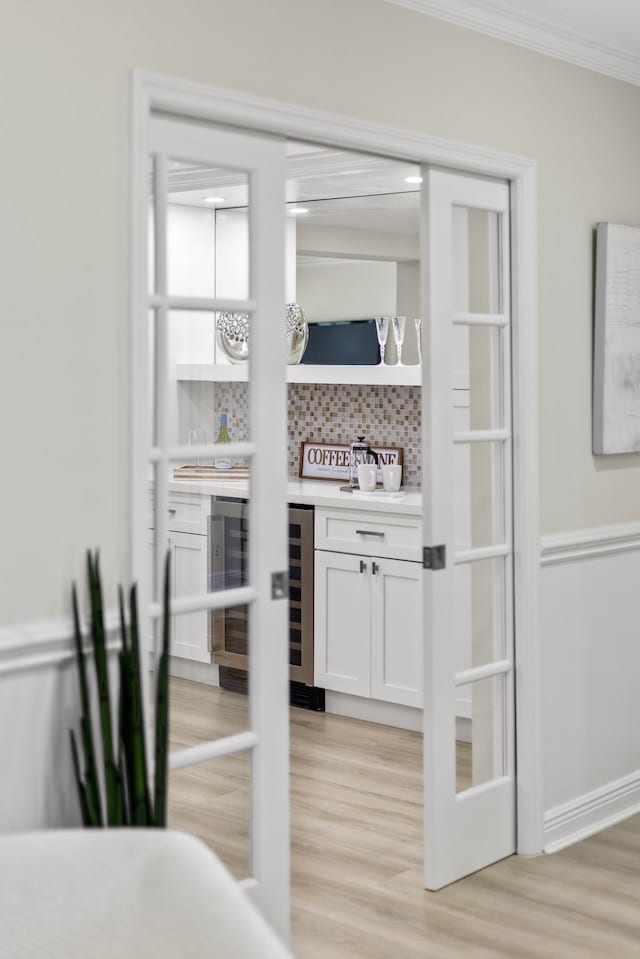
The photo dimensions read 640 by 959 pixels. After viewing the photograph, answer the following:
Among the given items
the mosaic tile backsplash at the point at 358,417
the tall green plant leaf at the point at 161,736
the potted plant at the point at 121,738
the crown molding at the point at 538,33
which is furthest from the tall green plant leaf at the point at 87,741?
the mosaic tile backsplash at the point at 358,417

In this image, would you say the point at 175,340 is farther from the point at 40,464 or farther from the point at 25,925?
the point at 25,925

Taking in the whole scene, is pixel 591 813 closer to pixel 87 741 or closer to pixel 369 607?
pixel 369 607

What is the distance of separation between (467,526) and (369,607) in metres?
1.47

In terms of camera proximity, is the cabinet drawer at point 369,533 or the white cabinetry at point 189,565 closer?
the white cabinetry at point 189,565

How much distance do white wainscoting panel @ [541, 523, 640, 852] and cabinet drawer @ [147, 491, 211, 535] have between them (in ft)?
4.38

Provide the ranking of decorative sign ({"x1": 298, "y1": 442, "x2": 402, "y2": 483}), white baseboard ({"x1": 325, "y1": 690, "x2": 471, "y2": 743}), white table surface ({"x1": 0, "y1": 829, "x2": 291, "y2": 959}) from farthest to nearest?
1. decorative sign ({"x1": 298, "y1": 442, "x2": 402, "y2": 483})
2. white baseboard ({"x1": 325, "y1": 690, "x2": 471, "y2": 743})
3. white table surface ({"x1": 0, "y1": 829, "x2": 291, "y2": 959})

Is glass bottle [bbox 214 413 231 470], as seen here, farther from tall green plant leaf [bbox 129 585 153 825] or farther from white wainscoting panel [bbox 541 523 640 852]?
white wainscoting panel [bbox 541 523 640 852]

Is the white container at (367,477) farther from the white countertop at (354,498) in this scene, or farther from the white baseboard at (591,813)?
the white baseboard at (591,813)

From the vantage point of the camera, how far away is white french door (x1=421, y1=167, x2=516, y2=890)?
127 inches

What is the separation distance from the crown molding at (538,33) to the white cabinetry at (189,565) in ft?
4.91

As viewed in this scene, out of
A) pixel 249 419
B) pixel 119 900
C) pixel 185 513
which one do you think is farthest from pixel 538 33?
pixel 119 900

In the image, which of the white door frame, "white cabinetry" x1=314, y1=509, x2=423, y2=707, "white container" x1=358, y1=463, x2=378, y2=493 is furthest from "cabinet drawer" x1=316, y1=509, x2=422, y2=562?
the white door frame

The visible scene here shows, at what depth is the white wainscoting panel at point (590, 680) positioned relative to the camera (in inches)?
142

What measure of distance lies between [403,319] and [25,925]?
3880 mm
